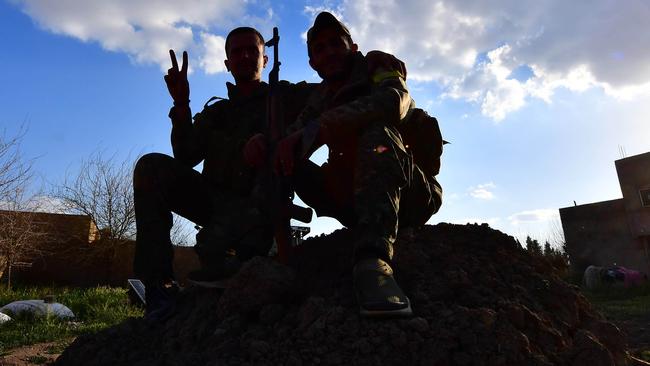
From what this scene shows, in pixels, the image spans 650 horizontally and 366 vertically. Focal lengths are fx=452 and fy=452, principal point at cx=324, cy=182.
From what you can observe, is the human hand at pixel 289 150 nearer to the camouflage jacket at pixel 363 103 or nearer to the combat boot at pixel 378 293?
the camouflage jacket at pixel 363 103

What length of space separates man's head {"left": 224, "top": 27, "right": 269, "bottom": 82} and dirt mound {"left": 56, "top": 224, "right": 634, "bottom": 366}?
119cm

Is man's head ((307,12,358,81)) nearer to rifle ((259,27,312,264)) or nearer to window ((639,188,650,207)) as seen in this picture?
rifle ((259,27,312,264))

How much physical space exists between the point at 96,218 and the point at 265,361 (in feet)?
51.5

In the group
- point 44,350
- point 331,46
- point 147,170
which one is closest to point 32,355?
point 44,350

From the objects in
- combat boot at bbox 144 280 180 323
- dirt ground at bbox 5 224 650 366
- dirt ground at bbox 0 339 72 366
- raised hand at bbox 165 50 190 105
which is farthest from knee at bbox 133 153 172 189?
dirt ground at bbox 0 339 72 366

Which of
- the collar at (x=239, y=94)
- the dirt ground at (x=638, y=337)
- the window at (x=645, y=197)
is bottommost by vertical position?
the dirt ground at (x=638, y=337)

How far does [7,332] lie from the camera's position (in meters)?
5.41

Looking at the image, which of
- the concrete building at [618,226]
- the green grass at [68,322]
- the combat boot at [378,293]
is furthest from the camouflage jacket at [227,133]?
the concrete building at [618,226]

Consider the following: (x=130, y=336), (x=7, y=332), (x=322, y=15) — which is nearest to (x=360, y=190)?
(x=322, y=15)

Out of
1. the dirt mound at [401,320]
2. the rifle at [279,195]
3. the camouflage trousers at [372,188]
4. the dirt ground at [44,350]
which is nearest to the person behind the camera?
the dirt mound at [401,320]

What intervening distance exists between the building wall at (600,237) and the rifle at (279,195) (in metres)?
18.2

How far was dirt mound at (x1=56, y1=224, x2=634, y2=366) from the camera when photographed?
1.42 metres

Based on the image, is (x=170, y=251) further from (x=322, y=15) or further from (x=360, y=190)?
(x=322, y=15)

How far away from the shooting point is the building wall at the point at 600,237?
16656 millimetres
